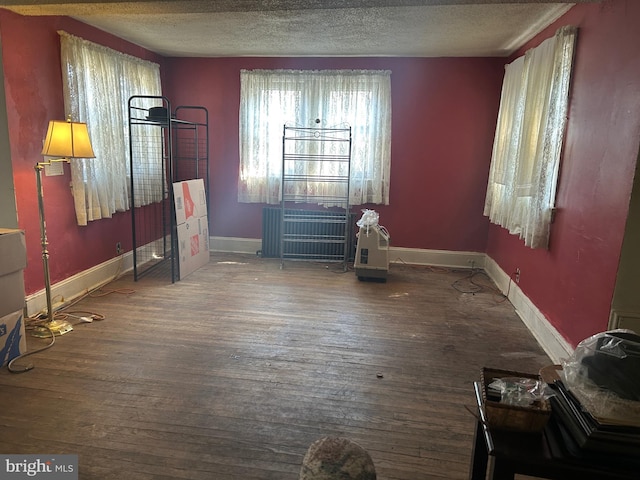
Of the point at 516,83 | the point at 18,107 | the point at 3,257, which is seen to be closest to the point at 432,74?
the point at 516,83

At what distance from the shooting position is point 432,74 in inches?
198

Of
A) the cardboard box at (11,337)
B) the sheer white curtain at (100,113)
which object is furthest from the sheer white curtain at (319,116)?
the cardboard box at (11,337)

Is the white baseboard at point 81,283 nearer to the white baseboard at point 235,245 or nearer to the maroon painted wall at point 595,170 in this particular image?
the white baseboard at point 235,245

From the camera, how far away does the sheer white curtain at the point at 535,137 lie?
3066 millimetres

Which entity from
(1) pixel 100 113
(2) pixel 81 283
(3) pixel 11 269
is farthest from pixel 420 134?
(3) pixel 11 269

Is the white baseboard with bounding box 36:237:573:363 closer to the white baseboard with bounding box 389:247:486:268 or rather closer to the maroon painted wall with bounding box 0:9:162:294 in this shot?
the white baseboard with bounding box 389:247:486:268

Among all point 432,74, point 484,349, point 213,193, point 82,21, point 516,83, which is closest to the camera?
point 484,349

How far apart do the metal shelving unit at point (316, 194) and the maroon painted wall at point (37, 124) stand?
2.21 m

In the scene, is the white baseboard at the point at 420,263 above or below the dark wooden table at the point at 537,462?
below

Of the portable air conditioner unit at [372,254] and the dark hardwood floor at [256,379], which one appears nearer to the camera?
the dark hardwood floor at [256,379]

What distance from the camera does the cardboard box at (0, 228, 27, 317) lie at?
105 inches

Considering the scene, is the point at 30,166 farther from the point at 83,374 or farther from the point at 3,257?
the point at 83,374

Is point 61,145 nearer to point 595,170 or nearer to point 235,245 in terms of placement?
point 235,245

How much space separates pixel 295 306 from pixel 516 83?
9.68 ft
